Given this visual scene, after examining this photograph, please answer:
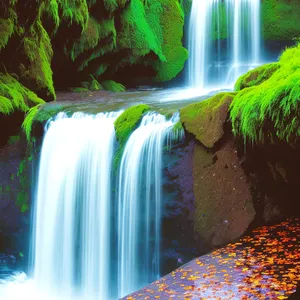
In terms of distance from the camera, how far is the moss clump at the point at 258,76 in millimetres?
7605

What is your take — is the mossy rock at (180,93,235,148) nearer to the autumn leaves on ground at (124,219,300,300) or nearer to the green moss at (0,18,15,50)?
the autumn leaves on ground at (124,219,300,300)

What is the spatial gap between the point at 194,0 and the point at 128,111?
948 centimetres

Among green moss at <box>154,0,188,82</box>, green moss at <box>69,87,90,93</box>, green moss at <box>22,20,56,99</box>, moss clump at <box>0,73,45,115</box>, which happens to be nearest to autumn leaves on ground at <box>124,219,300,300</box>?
moss clump at <box>0,73,45,115</box>

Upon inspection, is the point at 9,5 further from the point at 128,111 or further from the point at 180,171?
the point at 180,171

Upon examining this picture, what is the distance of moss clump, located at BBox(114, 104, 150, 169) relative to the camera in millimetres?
8117

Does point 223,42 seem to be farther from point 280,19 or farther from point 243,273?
point 243,273

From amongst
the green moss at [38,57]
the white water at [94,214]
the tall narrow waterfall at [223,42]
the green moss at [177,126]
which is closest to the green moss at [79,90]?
the green moss at [38,57]

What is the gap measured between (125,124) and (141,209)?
148 cm

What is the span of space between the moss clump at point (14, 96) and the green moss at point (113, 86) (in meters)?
4.11

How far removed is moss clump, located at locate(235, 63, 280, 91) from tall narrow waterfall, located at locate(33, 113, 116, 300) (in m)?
2.29

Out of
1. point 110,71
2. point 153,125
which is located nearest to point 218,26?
point 110,71

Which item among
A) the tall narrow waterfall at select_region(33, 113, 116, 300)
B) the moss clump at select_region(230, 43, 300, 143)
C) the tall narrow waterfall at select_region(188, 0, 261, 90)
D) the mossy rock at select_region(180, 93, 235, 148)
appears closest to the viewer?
the moss clump at select_region(230, 43, 300, 143)

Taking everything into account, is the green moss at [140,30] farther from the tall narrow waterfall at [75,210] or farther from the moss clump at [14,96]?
the tall narrow waterfall at [75,210]

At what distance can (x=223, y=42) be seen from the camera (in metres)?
15.8
